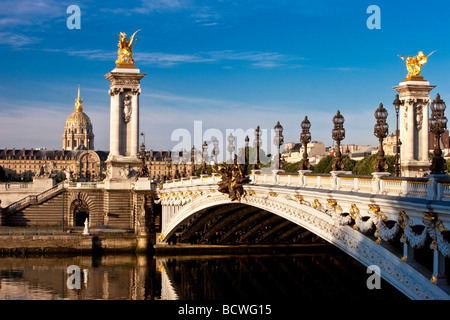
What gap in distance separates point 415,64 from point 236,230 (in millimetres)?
15524

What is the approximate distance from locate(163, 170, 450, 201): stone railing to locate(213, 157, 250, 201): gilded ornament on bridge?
257 centimetres

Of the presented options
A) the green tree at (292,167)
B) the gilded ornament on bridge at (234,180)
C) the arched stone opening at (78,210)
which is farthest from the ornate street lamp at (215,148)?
the green tree at (292,167)

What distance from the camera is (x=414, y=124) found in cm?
5306

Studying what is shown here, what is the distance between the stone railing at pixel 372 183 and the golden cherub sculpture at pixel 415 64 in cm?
2288

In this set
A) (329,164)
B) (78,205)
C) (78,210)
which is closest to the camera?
(78,205)

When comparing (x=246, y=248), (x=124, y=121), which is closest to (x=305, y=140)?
(x=246, y=248)

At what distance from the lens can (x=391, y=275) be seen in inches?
691

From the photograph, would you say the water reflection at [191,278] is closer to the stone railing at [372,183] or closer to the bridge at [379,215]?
the bridge at [379,215]

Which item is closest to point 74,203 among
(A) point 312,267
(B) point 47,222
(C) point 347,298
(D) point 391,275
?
(B) point 47,222

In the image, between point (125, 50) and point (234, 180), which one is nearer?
point (234, 180)

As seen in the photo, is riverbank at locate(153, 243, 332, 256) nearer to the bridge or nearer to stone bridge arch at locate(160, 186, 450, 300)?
the bridge

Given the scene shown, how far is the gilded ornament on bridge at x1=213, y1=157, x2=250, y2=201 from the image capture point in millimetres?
33375

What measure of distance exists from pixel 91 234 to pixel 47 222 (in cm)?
1395

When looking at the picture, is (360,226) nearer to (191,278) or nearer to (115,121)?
(191,278)
